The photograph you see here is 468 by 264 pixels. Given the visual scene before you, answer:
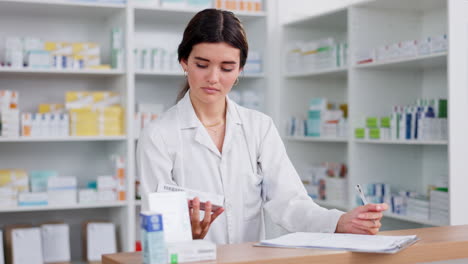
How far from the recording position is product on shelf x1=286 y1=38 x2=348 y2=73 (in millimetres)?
4473

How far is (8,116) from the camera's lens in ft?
13.7

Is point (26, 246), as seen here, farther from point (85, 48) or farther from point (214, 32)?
point (214, 32)

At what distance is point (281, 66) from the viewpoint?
5.00 m

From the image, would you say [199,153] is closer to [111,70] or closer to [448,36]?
[448,36]

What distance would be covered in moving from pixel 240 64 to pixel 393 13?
249 centimetres

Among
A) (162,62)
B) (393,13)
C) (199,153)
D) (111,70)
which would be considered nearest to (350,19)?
(393,13)

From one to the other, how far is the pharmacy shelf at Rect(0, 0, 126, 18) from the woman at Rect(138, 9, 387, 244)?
223cm

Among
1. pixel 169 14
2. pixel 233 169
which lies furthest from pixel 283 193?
pixel 169 14

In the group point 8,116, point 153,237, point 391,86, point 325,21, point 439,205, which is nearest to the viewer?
point 153,237

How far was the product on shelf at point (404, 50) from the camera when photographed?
139 inches

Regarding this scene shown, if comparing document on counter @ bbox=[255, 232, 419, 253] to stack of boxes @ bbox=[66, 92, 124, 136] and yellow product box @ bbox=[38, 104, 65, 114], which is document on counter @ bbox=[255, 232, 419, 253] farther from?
yellow product box @ bbox=[38, 104, 65, 114]

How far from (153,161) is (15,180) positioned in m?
2.48

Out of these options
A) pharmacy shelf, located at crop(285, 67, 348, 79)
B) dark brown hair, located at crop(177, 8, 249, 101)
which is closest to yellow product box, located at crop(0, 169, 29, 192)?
pharmacy shelf, located at crop(285, 67, 348, 79)

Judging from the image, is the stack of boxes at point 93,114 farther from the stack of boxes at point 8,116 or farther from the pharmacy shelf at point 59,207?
the pharmacy shelf at point 59,207
